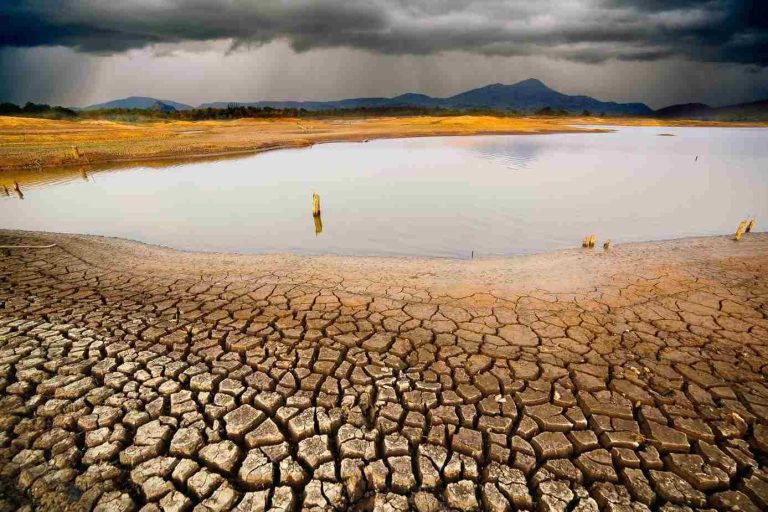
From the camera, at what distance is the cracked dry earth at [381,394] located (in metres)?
2.57

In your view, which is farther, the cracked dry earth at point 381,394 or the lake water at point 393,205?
the lake water at point 393,205

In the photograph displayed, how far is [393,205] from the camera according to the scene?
41.1 feet

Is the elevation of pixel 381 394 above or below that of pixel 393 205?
above

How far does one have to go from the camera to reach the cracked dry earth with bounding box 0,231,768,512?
8.44 ft

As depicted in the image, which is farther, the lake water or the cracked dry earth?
the lake water

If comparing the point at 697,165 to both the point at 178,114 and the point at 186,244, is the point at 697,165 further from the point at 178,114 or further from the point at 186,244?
the point at 178,114

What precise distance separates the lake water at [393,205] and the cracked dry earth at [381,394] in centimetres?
347

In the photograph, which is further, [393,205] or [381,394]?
[393,205]

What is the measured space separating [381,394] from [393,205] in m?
9.56

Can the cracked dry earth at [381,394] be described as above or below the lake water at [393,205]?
above

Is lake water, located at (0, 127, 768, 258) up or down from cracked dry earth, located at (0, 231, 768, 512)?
down

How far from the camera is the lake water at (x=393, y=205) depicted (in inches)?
378

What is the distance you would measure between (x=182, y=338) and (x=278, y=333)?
1.06 metres

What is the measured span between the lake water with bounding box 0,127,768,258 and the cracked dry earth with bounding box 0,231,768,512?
347cm
